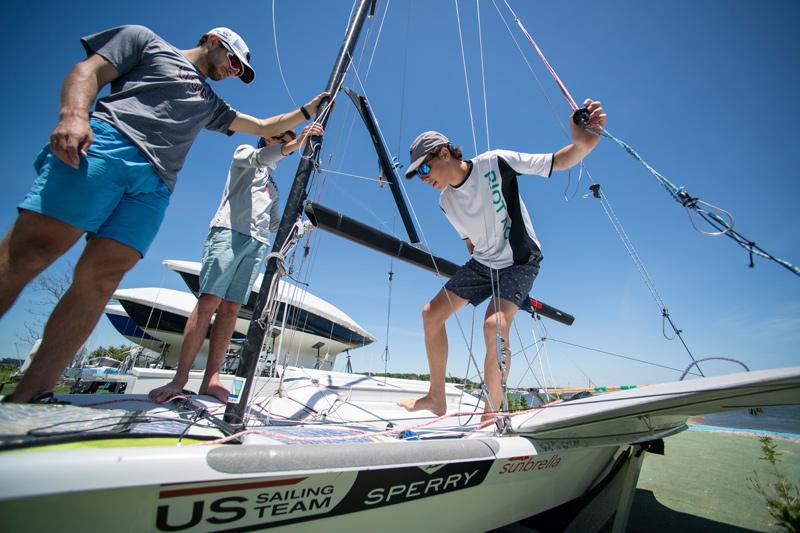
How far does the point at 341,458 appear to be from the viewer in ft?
2.62

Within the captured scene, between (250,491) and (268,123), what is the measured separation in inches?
77.8

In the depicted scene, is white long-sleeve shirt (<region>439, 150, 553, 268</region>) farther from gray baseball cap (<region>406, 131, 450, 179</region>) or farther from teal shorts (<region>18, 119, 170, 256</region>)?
teal shorts (<region>18, 119, 170, 256</region>)

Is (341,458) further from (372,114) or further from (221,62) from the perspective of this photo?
(372,114)

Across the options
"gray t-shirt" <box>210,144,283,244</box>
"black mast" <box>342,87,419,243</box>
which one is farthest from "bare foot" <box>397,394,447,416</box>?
"black mast" <box>342,87,419,243</box>

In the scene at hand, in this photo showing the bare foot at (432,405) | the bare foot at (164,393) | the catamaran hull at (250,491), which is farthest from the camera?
the bare foot at (432,405)

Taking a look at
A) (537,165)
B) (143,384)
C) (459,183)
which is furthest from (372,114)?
(143,384)

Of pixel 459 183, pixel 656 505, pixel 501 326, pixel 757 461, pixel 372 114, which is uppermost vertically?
pixel 372 114

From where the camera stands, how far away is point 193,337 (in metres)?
1.81

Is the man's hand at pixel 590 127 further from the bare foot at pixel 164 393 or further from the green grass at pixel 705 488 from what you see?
the bare foot at pixel 164 393

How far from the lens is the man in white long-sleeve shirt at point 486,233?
6.48ft

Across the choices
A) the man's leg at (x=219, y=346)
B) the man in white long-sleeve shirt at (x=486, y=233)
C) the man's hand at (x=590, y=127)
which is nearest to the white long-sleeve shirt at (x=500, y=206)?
the man in white long-sleeve shirt at (x=486, y=233)

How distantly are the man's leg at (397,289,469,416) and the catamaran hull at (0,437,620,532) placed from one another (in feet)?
2.93

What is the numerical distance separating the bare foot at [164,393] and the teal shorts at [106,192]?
736 mm

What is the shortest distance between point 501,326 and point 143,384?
3144mm
